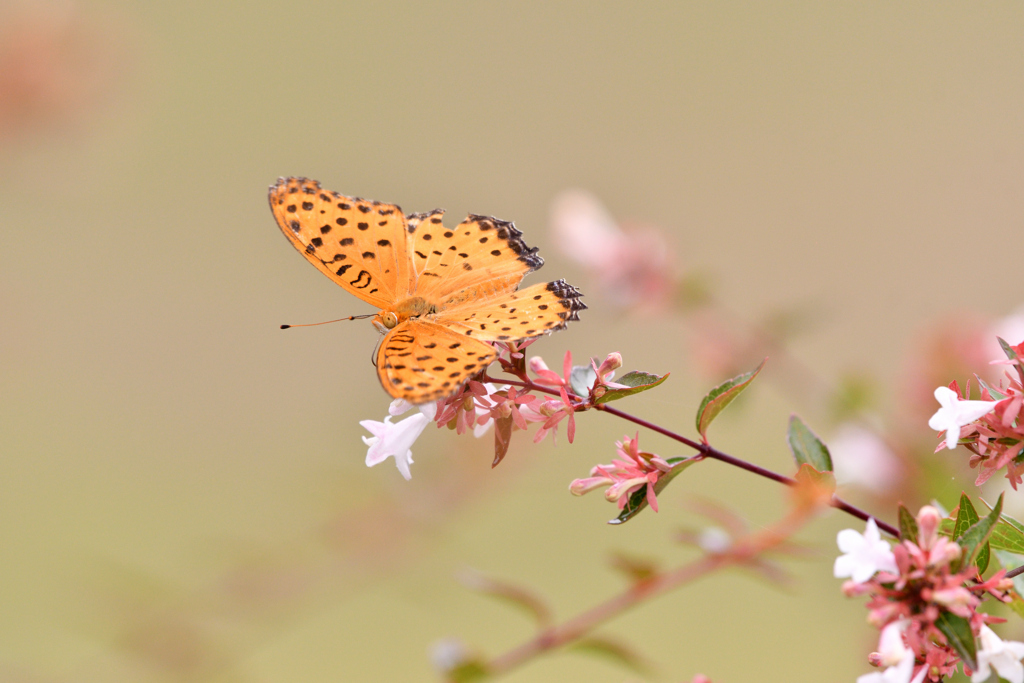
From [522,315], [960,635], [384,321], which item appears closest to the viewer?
[960,635]

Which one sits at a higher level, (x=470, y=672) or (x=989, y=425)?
(x=989, y=425)

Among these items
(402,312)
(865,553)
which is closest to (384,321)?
(402,312)

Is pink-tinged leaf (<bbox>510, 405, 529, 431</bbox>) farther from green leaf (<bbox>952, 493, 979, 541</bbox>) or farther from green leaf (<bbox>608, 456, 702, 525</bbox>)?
green leaf (<bbox>952, 493, 979, 541</bbox>)

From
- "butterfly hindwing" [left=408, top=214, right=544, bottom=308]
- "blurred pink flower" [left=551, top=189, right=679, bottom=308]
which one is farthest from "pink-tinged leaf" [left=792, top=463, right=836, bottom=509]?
"blurred pink flower" [left=551, top=189, right=679, bottom=308]

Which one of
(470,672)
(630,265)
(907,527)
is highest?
(907,527)

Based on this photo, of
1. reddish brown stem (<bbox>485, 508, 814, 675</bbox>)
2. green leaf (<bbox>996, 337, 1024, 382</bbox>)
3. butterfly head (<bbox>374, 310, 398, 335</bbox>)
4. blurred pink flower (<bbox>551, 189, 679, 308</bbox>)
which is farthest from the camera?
blurred pink flower (<bbox>551, 189, 679, 308</bbox>)

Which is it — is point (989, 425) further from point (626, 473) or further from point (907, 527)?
point (626, 473)
